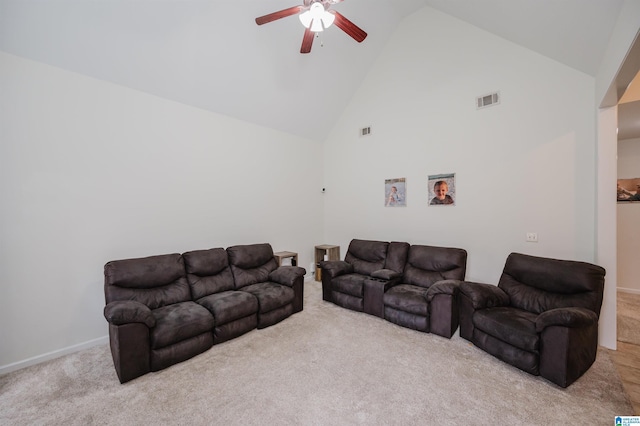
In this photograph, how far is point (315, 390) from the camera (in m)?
2.18

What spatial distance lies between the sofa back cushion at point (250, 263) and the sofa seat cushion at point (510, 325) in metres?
2.88

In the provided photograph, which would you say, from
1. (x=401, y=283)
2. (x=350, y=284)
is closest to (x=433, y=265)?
(x=401, y=283)

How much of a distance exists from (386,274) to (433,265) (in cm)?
69

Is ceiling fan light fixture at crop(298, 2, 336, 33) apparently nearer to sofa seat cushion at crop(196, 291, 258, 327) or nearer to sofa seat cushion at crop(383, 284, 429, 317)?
sofa seat cushion at crop(196, 291, 258, 327)

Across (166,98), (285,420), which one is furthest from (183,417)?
(166,98)

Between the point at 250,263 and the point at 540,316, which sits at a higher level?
the point at 250,263

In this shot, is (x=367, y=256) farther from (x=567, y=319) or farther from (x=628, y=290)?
(x=628, y=290)

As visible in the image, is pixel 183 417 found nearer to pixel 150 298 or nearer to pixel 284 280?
pixel 150 298

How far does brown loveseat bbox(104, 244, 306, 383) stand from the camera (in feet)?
7.67

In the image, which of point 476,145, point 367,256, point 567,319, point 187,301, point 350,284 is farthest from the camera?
point 367,256

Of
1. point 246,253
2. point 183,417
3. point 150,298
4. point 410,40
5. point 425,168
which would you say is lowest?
point 183,417

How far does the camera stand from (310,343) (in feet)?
9.69

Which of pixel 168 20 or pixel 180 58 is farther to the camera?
pixel 180 58

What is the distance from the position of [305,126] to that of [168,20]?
285 cm
